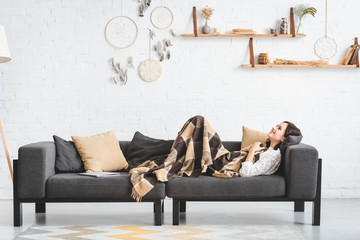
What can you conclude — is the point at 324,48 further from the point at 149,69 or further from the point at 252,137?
the point at 149,69

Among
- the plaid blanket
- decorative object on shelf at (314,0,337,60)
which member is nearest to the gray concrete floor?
the plaid blanket

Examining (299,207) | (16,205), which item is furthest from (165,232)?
(299,207)

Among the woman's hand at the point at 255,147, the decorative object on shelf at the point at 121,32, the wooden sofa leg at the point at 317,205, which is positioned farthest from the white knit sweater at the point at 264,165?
the decorative object on shelf at the point at 121,32

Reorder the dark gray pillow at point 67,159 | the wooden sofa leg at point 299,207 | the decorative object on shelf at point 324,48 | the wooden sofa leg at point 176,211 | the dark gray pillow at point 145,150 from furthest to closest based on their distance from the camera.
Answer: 1. the decorative object on shelf at point 324,48
2. the wooden sofa leg at point 299,207
3. the dark gray pillow at point 145,150
4. the dark gray pillow at point 67,159
5. the wooden sofa leg at point 176,211

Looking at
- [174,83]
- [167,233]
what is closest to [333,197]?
[174,83]

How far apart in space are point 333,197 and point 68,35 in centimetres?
335

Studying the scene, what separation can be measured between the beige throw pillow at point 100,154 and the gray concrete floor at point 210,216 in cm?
43

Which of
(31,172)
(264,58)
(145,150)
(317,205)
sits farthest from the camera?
(264,58)

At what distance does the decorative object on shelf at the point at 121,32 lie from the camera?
18.1 feet

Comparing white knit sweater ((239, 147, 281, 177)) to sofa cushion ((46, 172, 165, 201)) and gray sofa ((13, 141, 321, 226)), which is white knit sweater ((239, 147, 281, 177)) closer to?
gray sofa ((13, 141, 321, 226))

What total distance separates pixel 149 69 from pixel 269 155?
72.7 inches

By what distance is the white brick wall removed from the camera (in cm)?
551

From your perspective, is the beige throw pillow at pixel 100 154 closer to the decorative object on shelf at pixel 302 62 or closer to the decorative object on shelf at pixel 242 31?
the decorative object on shelf at pixel 242 31

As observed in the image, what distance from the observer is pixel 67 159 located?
4.52 metres
